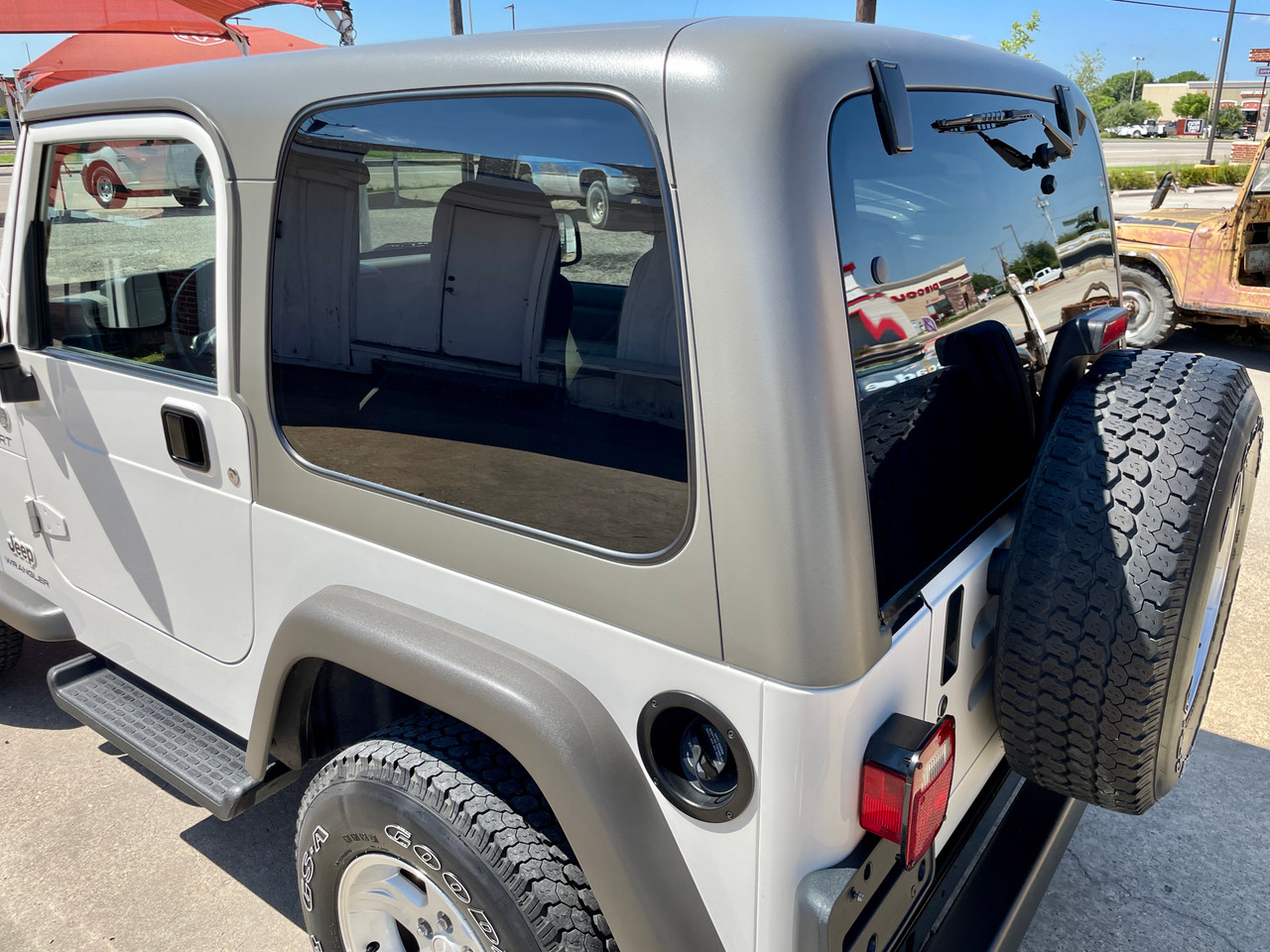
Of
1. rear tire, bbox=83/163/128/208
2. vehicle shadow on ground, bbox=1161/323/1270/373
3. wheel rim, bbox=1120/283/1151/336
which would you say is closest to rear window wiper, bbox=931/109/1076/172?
rear tire, bbox=83/163/128/208

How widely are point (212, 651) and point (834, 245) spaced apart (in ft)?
5.74

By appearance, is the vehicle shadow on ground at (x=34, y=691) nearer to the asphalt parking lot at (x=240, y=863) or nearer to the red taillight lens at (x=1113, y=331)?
the asphalt parking lot at (x=240, y=863)

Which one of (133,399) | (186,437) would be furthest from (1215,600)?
(133,399)

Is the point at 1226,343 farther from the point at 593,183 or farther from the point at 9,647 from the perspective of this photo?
the point at 9,647

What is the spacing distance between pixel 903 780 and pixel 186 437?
5.46 feet

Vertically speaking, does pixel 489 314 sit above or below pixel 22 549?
above

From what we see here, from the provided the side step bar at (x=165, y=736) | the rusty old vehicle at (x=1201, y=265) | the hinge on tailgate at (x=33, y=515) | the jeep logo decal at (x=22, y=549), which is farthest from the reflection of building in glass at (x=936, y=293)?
the rusty old vehicle at (x=1201, y=265)

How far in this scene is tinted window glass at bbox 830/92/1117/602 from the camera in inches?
53.7

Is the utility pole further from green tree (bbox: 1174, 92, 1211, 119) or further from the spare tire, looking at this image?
green tree (bbox: 1174, 92, 1211, 119)

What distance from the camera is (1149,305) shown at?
866 centimetres

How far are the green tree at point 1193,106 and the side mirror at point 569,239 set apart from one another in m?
99.1

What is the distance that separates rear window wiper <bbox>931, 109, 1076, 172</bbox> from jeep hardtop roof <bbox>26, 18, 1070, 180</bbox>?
0.07 metres

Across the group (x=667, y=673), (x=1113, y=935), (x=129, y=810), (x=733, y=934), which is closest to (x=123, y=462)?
(x=129, y=810)

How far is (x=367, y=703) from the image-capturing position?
212cm
